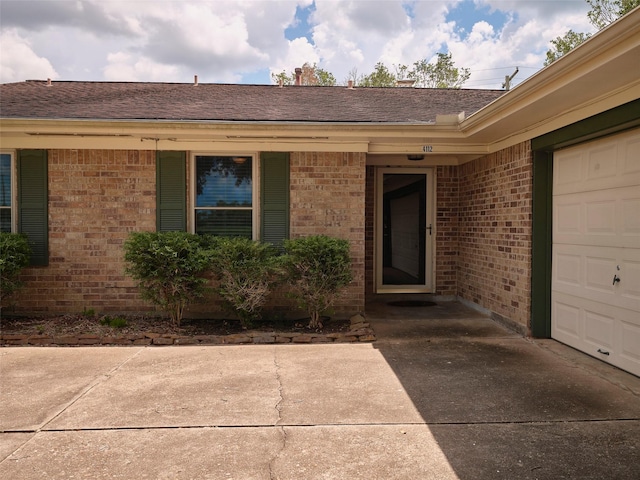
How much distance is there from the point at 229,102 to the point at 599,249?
5762mm

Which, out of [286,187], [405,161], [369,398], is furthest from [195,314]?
[405,161]

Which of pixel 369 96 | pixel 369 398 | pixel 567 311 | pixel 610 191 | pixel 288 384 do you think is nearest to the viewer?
pixel 369 398

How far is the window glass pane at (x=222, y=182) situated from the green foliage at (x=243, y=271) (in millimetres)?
972

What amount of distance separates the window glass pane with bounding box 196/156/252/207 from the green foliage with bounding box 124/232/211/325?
0.92 meters

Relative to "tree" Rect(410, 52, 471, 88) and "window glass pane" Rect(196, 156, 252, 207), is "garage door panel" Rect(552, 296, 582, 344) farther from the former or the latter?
"tree" Rect(410, 52, 471, 88)

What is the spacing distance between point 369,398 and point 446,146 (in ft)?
14.8

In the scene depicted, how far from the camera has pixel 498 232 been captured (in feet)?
23.1

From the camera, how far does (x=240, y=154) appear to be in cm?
716

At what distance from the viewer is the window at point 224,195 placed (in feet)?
23.6

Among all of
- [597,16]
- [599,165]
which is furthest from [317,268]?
[597,16]

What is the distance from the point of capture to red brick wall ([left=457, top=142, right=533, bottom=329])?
623 cm

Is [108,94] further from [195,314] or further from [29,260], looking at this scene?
[195,314]

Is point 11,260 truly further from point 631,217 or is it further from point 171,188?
point 631,217

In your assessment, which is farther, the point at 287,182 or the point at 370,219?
Answer: the point at 370,219
